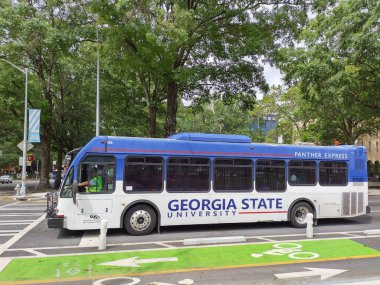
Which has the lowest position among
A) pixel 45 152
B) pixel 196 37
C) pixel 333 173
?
pixel 333 173

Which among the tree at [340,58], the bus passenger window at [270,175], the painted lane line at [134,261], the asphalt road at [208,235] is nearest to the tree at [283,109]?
the tree at [340,58]

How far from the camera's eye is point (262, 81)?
23219 millimetres

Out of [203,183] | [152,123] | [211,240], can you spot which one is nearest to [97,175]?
[203,183]

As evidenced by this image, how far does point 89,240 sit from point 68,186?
60.7 inches

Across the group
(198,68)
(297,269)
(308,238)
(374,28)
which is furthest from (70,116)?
(297,269)

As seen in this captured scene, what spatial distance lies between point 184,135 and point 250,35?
10.5m

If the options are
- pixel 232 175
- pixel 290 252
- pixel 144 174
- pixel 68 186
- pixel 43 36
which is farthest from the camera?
pixel 43 36

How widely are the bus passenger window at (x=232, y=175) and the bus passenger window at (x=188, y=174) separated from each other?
325 mm

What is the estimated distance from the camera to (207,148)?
11844mm

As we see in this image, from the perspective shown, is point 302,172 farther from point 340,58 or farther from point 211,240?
point 340,58

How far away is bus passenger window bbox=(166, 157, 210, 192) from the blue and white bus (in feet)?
0.09

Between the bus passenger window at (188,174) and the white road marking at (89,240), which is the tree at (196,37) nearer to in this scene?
the bus passenger window at (188,174)

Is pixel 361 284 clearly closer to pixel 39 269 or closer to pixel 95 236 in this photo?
pixel 39 269

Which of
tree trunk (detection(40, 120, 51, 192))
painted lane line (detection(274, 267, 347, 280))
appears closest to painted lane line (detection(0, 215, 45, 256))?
painted lane line (detection(274, 267, 347, 280))
